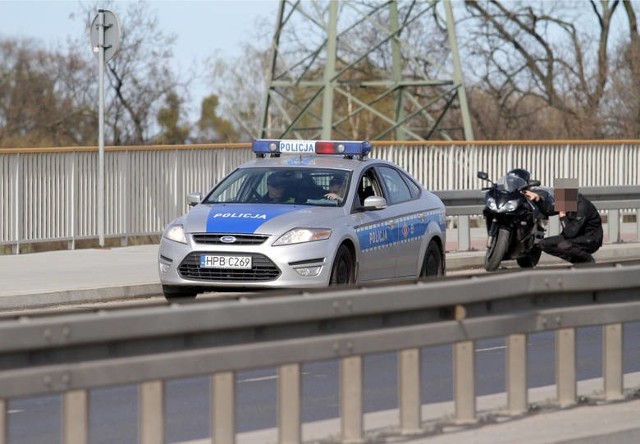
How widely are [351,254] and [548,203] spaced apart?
5398mm

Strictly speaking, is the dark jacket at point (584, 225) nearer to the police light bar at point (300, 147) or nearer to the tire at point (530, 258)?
the tire at point (530, 258)

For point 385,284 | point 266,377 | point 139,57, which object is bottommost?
point 266,377

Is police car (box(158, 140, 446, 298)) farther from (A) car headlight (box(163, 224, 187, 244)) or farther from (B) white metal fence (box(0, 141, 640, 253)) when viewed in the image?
(B) white metal fence (box(0, 141, 640, 253))

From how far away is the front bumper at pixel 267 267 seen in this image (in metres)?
14.0

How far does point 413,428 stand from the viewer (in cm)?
713

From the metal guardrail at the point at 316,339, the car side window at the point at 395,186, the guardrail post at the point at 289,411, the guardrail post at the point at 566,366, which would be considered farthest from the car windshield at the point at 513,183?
the guardrail post at the point at 289,411

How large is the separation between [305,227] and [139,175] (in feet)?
33.3

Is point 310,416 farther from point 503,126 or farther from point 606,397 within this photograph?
point 503,126

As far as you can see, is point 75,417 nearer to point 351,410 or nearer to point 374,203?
point 351,410

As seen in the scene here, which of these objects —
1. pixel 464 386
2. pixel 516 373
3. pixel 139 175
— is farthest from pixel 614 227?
pixel 464 386

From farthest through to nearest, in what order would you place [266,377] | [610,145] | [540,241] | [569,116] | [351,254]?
[569,116] → [610,145] → [540,241] → [351,254] → [266,377]

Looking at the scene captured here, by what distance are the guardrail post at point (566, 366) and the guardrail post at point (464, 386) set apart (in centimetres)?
65

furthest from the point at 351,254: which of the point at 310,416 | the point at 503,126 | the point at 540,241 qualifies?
the point at 503,126

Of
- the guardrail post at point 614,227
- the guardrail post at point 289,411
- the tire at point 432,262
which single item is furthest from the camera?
the guardrail post at point 614,227
